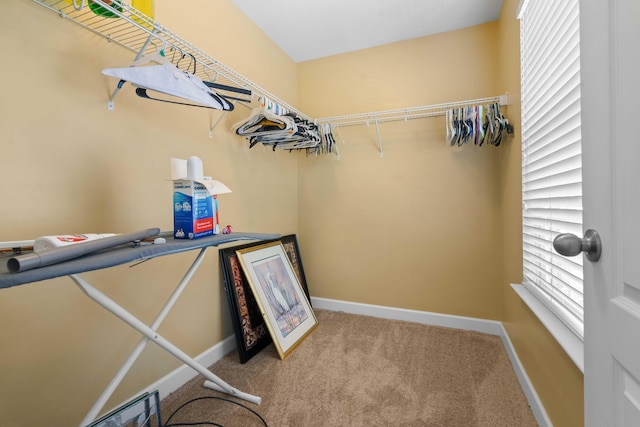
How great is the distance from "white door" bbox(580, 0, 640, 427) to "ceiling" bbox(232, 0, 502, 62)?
1773mm

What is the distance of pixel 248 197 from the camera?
7.02ft

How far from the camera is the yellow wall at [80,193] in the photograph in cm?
98

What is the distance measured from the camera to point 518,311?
1.67 metres

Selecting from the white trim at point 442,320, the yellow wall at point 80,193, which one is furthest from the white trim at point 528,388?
the yellow wall at point 80,193

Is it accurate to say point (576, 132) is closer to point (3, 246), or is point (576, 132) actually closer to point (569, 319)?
point (569, 319)

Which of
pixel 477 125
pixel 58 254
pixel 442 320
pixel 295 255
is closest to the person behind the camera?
pixel 58 254

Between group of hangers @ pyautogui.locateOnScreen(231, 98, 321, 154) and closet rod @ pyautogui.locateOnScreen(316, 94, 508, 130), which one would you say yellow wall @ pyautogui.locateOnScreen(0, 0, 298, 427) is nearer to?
group of hangers @ pyautogui.locateOnScreen(231, 98, 321, 154)

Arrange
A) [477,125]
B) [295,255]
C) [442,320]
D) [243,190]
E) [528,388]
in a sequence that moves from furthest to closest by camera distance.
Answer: [295,255] < [442,320] < [243,190] < [477,125] < [528,388]

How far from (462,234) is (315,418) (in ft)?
5.66

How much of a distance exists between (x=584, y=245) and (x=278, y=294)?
185 centimetres

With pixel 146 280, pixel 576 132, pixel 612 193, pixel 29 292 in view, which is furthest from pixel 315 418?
pixel 576 132

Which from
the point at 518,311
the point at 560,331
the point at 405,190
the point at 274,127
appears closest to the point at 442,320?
the point at 518,311

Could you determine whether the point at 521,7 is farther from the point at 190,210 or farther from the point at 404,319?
the point at 404,319

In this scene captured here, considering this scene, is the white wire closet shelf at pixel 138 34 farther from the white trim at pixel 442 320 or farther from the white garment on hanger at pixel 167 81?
the white trim at pixel 442 320
